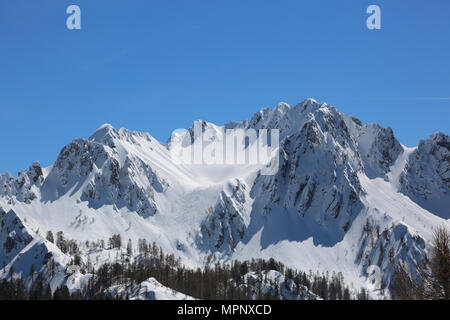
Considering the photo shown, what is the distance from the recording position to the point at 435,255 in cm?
4556
